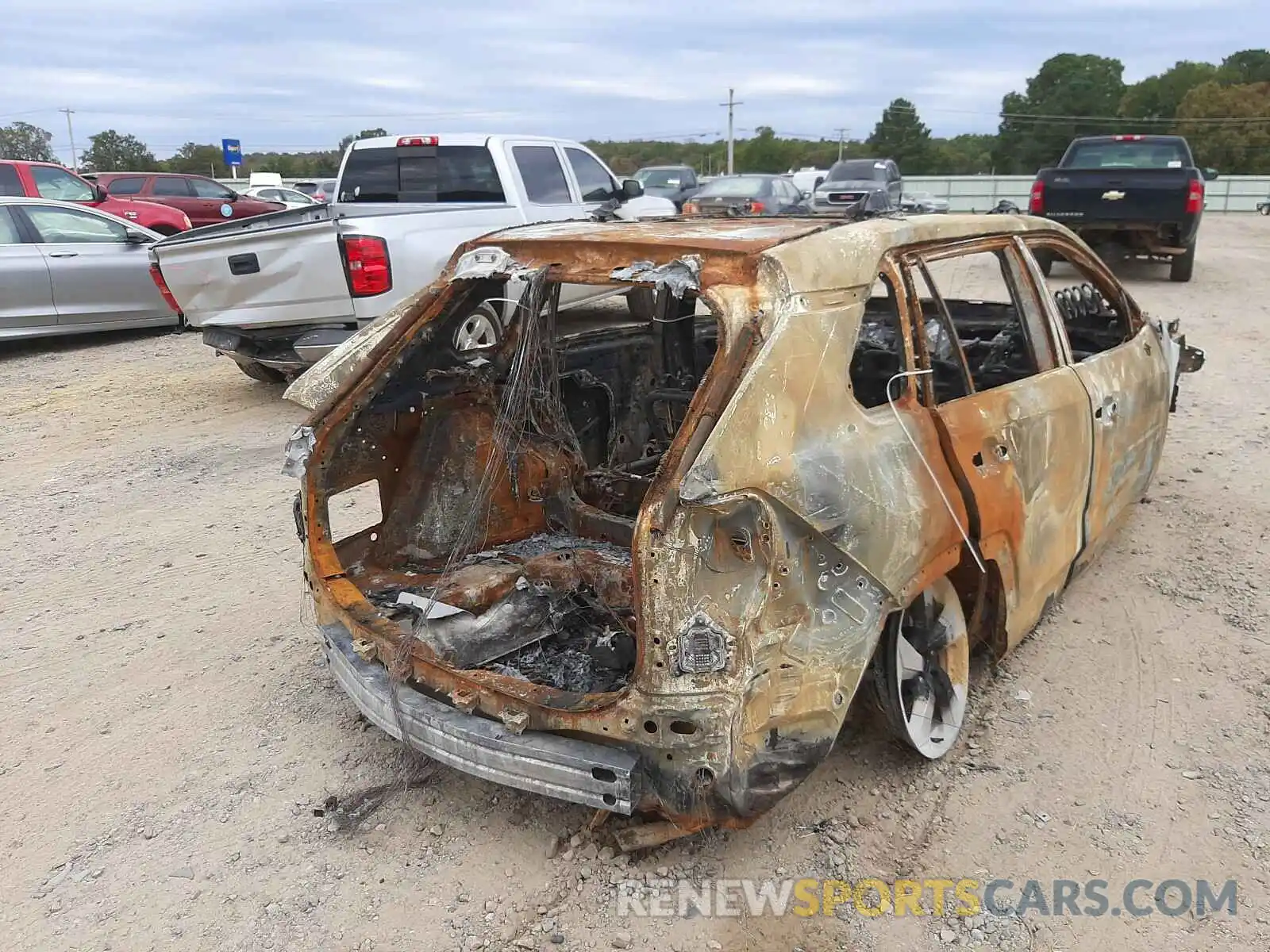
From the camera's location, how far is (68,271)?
10.1 metres

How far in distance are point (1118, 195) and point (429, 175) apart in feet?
30.0

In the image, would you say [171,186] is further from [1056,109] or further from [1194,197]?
[1056,109]

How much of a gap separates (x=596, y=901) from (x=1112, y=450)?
2.87m

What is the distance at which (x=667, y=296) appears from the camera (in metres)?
4.41

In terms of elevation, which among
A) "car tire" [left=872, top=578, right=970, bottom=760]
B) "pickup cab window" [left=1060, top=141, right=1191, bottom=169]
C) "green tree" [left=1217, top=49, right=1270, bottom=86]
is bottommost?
"car tire" [left=872, top=578, right=970, bottom=760]

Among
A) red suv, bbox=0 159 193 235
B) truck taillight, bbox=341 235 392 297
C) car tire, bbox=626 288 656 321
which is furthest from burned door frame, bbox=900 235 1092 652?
red suv, bbox=0 159 193 235

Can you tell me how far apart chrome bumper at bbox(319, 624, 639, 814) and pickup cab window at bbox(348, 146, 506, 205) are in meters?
6.27

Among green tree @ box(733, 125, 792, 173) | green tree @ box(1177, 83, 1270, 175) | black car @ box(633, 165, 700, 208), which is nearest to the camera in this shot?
black car @ box(633, 165, 700, 208)

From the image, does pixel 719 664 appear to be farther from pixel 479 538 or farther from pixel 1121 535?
pixel 1121 535

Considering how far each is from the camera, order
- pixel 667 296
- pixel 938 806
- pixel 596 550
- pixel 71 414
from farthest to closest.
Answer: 1. pixel 71 414
2. pixel 667 296
3. pixel 596 550
4. pixel 938 806

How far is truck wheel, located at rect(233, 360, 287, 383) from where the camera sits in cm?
839

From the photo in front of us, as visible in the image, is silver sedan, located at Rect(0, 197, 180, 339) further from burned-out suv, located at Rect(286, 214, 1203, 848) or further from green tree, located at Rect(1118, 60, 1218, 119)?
green tree, located at Rect(1118, 60, 1218, 119)

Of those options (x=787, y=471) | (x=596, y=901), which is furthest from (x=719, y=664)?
(x=596, y=901)

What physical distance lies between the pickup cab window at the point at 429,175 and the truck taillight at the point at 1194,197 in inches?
363
